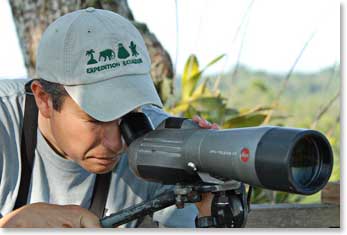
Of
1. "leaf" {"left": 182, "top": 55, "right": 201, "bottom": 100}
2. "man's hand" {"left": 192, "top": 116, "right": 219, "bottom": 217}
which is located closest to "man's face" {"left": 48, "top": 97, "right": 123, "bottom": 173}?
"man's hand" {"left": 192, "top": 116, "right": 219, "bottom": 217}

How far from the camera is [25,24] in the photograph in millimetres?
3248

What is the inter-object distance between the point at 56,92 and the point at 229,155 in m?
0.59

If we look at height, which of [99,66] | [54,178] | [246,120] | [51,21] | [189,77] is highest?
[99,66]

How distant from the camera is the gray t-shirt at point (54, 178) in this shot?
6.89 ft

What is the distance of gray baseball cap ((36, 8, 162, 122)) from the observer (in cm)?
187

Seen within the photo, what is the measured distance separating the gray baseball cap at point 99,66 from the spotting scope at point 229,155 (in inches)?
2.4

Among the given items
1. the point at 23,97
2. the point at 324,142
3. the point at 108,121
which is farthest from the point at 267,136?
the point at 23,97

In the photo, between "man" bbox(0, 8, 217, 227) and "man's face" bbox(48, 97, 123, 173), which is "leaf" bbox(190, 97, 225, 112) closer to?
"man" bbox(0, 8, 217, 227)

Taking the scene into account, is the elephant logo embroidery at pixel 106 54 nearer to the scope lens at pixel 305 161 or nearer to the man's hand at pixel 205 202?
the man's hand at pixel 205 202

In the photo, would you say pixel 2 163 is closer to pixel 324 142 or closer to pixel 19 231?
pixel 19 231

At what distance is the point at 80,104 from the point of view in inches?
74.2

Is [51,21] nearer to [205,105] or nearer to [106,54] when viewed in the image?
[205,105]

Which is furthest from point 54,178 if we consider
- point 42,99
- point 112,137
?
point 112,137

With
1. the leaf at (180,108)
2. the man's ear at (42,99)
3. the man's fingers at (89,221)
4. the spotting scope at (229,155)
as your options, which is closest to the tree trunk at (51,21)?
the leaf at (180,108)
